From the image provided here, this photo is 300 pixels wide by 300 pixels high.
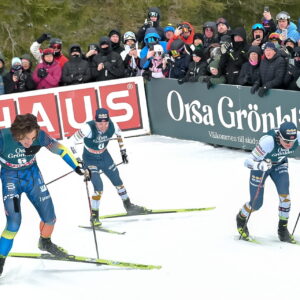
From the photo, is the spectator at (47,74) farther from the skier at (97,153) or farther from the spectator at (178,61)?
the skier at (97,153)

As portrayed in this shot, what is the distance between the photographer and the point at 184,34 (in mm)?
16656

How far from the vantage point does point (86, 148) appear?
37.8ft

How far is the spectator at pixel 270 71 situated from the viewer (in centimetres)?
1402

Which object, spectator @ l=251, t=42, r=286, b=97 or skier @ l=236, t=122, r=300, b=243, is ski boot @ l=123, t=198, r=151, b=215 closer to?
skier @ l=236, t=122, r=300, b=243

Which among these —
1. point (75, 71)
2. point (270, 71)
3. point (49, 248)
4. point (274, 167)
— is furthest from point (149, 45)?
point (49, 248)

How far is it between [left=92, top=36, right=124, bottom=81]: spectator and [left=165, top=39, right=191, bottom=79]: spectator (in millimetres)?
1020

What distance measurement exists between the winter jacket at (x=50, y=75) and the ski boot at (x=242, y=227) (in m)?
7.19

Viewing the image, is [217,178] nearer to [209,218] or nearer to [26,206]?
[209,218]

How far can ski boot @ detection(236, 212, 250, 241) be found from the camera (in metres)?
10.4

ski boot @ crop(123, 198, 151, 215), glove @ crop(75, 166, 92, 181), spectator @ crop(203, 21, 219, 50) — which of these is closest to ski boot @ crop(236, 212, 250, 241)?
ski boot @ crop(123, 198, 151, 215)

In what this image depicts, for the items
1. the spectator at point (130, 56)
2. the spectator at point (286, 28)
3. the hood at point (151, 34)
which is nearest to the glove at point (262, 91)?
the spectator at point (286, 28)

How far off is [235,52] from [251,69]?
0.48 metres

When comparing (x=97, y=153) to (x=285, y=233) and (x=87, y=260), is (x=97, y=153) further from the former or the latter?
(x=285, y=233)

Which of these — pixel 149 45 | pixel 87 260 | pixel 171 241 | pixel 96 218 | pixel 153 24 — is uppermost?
pixel 153 24
